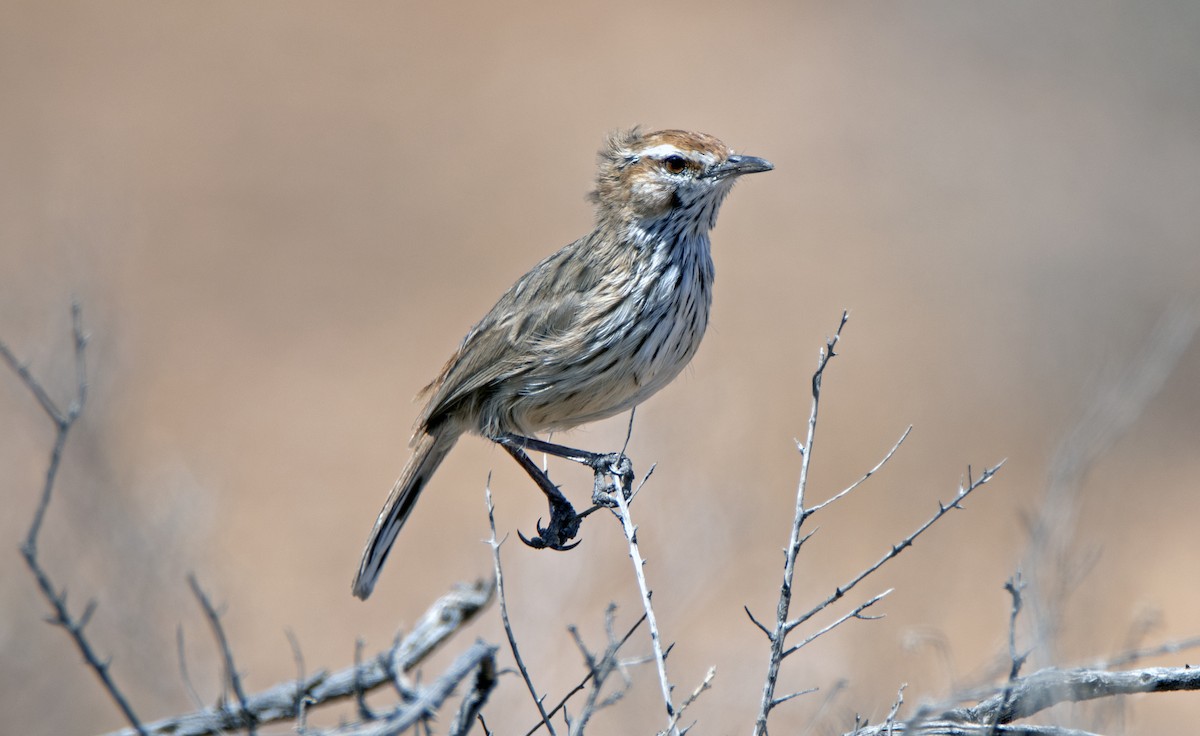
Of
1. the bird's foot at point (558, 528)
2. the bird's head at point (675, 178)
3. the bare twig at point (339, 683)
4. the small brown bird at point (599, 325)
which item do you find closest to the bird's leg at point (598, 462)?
the small brown bird at point (599, 325)

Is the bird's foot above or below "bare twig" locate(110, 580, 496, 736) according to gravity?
above

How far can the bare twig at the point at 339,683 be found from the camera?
3994mm

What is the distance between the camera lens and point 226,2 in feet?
83.9

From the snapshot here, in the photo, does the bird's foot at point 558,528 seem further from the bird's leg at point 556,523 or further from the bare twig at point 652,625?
the bare twig at point 652,625

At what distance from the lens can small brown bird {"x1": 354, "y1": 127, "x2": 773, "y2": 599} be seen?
5.45 meters

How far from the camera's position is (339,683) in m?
4.24

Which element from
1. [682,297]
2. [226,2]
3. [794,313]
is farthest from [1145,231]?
[226,2]

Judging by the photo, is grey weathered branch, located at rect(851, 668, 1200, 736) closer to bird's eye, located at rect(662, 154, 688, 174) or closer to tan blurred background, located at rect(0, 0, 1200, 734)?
tan blurred background, located at rect(0, 0, 1200, 734)

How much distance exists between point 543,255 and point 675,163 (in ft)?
39.3

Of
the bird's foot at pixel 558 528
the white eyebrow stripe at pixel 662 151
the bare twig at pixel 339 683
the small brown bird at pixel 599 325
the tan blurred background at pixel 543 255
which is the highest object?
the tan blurred background at pixel 543 255

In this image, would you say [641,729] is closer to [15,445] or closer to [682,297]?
[682,297]

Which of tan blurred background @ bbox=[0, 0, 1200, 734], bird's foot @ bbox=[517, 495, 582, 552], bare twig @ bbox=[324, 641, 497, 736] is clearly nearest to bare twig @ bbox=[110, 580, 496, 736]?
bird's foot @ bbox=[517, 495, 582, 552]

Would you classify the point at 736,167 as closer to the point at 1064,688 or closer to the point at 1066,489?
the point at 1066,489

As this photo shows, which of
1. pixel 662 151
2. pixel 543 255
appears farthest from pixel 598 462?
pixel 543 255
